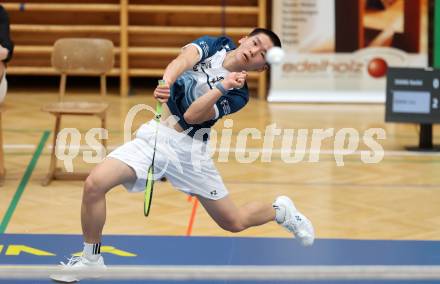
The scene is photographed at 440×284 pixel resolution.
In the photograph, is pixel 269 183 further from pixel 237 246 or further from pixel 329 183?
pixel 237 246

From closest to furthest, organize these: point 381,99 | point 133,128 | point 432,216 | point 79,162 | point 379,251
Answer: point 379,251
point 432,216
point 79,162
point 133,128
point 381,99

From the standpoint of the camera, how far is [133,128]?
39.7 ft

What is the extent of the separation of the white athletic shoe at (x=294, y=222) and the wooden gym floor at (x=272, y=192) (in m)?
1.03

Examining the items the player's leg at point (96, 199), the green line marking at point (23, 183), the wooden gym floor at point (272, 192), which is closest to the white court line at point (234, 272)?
the player's leg at point (96, 199)

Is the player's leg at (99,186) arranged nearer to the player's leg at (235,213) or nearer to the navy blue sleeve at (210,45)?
the player's leg at (235,213)

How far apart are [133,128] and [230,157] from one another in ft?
5.74

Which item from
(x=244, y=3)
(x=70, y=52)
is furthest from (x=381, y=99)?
(x=70, y=52)

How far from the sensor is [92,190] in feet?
19.3

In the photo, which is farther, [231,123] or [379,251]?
[231,123]

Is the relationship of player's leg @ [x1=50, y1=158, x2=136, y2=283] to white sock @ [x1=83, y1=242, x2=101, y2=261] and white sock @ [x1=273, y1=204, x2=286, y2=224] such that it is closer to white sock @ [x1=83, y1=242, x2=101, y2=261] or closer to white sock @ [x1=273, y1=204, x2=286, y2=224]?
white sock @ [x1=83, y1=242, x2=101, y2=261]

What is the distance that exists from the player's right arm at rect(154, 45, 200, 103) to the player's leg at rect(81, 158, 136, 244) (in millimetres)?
559

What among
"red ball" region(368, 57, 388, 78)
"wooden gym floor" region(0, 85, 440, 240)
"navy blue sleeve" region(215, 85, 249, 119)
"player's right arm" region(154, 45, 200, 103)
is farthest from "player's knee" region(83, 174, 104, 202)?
"red ball" region(368, 57, 388, 78)

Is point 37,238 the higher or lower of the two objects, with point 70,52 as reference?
lower

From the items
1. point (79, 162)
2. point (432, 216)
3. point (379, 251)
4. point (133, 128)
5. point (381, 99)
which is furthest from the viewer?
point (381, 99)
